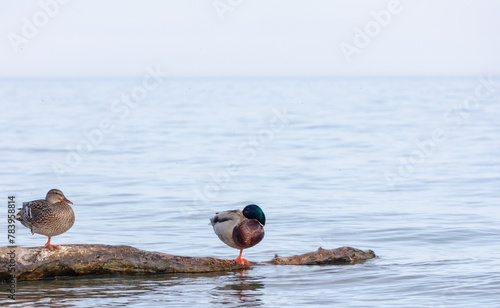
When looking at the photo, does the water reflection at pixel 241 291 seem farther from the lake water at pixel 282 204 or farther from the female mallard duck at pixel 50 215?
the female mallard duck at pixel 50 215

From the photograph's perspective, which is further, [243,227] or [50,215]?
[243,227]

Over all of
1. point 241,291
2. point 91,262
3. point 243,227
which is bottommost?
point 241,291

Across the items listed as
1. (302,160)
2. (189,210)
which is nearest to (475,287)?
(189,210)

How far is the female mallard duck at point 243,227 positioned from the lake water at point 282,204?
16.8 inches

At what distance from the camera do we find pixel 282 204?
629 inches

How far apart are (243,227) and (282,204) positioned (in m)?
6.20

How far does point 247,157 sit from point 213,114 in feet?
90.5

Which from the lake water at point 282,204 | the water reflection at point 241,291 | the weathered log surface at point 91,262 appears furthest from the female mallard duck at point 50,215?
the water reflection at point 241,291

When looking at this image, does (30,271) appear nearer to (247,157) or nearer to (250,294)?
(250,294)

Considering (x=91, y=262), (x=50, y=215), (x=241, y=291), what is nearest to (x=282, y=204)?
(x=241, y=291)

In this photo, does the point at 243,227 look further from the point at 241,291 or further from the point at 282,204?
the point at 282,204

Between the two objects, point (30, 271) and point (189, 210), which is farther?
point (189, 210)

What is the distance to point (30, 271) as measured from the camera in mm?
8750

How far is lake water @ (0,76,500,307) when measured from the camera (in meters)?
8.77
